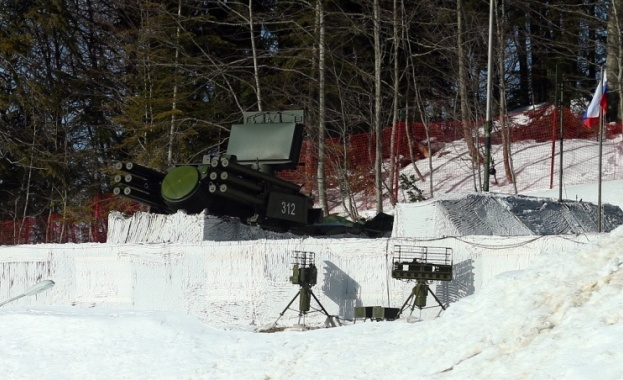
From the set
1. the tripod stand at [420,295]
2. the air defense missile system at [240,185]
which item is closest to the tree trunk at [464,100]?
the air defense missile system at [240,185]

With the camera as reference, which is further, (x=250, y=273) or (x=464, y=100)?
(x=464, y=100)

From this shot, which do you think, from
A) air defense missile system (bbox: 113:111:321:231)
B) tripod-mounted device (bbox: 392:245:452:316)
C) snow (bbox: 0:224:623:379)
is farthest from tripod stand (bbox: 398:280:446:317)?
air defense missile system (bbox: 113:111:321:231)

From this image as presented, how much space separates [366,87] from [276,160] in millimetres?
19196

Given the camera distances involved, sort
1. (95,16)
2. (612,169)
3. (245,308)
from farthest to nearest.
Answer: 1. (95,16)
2. (612,169)
3. (245,308)

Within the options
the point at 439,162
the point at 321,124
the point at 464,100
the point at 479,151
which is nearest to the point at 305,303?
the point at 321,124

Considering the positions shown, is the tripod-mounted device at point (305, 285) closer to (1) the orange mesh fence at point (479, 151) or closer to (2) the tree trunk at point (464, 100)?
(1) the orange mesh fence at point (479, 151)

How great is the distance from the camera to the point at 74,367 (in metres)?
14.2

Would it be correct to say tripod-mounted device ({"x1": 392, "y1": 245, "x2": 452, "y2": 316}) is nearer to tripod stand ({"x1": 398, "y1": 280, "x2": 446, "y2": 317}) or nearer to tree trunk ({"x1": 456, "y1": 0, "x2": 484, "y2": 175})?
tripod stand ({"x1": 398, "y1": 280, "x2": 446, "y2": 317})

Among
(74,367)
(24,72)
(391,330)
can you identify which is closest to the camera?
(391,330)

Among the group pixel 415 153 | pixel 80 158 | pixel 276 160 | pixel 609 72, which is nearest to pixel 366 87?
pixel 415 153

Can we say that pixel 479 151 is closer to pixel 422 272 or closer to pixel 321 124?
pixel 321 124

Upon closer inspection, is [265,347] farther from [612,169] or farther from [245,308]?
[612,169]

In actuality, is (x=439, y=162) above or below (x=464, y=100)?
below

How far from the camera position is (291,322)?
59.3ft
